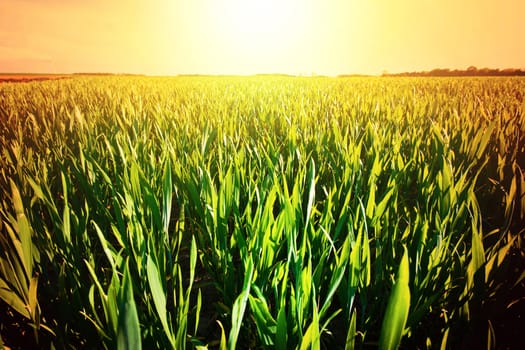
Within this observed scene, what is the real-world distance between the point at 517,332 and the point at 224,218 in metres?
0.63

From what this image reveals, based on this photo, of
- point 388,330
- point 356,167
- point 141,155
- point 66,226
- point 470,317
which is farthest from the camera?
point 141,155

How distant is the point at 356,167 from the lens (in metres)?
0.89

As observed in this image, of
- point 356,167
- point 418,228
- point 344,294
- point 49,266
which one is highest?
point 356,167

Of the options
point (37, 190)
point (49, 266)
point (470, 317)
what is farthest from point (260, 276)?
point (49, 266)

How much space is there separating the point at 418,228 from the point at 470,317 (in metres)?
0.21

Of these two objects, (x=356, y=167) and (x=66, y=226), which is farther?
(x=356, y=167)

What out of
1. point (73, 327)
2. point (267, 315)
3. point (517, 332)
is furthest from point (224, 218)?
point (517, 332)

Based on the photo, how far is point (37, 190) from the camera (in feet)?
2.30

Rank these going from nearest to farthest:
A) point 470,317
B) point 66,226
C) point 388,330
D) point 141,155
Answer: point 388,330 → point 470,317 → point 66,226 → point 141,155

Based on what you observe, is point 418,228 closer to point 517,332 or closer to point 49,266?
point 517,332

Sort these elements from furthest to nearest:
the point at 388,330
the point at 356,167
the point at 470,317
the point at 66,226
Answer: the point at 356,167
the point at 66,226
the point at 470,317
the point at 388,330

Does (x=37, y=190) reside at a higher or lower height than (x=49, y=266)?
higher

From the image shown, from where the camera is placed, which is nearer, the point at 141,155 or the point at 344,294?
the point at 344,294

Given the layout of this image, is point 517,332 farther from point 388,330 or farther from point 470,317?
point 388,330
